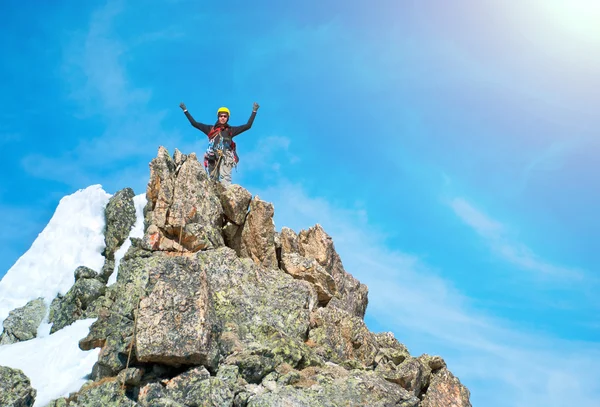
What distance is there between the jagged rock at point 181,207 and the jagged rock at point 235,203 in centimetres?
64

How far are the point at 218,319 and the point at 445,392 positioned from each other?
12877 millimetres

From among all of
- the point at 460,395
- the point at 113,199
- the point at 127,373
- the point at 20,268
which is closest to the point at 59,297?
the point at 20,268

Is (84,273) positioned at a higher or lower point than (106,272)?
lower

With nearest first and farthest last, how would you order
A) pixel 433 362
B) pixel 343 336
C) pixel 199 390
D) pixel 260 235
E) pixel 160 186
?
pixel 199 390, pixel 343 336, pixel 433 362, pixel 160 186, pixel 260 235

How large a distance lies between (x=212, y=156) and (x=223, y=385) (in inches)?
756

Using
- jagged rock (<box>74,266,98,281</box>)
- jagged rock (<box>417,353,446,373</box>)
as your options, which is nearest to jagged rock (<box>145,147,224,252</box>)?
jagged rock (<box>74,266,98,281</box>)

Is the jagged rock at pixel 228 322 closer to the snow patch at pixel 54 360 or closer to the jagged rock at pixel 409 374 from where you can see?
the jagged rock at pixel 409 374

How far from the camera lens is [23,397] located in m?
Result: 23.1

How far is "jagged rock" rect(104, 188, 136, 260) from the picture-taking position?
3519 centimetres

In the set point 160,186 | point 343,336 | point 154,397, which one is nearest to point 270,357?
point 154,397

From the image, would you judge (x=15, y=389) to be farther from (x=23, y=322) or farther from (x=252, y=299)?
(x=252, y=299)

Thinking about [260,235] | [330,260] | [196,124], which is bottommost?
[260,235]

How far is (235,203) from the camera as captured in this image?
3528 cm

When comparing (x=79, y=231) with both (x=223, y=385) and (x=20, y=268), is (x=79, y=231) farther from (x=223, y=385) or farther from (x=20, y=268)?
(x=223, y=385)
